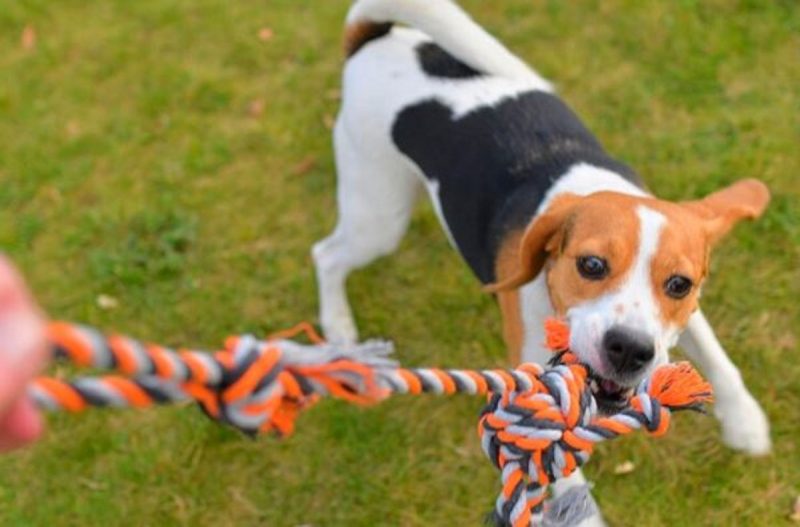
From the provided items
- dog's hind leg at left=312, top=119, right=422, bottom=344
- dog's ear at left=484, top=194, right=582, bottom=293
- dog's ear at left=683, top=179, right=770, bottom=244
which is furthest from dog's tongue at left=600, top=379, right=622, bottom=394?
dog's hind leg at left=312, top=119, right=422, bottom=344

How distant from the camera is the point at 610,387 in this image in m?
2.58

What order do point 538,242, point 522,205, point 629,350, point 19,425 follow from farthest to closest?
1. point 522,205
2. point 538,242
3. point 629,350
4. point 19,425

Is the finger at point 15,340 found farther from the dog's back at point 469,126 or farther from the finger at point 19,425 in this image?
the dog's back at point 469,126

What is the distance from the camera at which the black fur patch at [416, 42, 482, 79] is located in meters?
3.54

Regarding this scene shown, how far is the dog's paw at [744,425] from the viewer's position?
3.41 metres

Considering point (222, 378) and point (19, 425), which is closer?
point (19, 425)

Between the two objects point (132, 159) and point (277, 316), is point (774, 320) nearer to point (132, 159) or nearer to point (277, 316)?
point (277, 316)

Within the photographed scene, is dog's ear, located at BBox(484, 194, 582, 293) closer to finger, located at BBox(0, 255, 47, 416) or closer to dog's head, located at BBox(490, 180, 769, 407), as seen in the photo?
dog's head, located at BBox(490, 180, 769, 407)

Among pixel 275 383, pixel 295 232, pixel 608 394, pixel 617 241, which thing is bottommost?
pixel 295 232

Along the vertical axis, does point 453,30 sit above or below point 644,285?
above

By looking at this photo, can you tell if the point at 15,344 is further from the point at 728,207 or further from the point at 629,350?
the point at 728,207

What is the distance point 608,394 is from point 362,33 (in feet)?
6.30

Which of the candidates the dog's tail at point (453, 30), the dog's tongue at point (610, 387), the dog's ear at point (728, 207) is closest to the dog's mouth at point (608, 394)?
the dog's tongue at point (610, 387)

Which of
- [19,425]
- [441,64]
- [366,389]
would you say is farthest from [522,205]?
[19,425]
